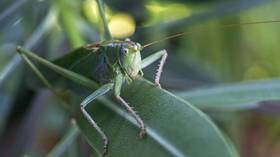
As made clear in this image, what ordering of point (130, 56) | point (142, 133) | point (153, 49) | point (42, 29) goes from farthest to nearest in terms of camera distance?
point (153, 49) → point (42, 29) → point (130, 56) → point (142, 133)

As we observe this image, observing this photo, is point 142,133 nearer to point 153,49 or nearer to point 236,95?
point 236,95

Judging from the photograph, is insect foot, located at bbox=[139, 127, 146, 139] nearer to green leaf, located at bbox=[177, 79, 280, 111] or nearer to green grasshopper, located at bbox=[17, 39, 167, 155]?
green grasshopper, located at bbox=[17, 39, 167, 155]

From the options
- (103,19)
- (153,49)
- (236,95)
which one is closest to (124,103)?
(103,19)

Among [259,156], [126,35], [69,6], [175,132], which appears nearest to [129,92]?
[175,132]

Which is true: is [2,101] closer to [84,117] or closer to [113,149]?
[84,117]

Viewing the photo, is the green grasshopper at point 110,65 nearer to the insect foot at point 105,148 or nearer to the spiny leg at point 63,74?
the spiny leg at point 63,74

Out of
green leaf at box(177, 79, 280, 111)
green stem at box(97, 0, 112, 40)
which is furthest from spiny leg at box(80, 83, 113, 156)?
green leaf at box(177, 79, 280, 111)
